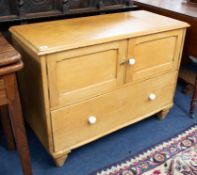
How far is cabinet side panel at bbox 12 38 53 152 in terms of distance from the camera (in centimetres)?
108

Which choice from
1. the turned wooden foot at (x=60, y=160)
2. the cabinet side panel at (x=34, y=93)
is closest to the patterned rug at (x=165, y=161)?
the turned wooden foot at (x=60, y=160)

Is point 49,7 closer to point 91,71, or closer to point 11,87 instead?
point 91,71

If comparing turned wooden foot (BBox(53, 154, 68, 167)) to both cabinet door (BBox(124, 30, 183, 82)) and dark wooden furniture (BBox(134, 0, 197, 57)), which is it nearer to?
cabinet door (BBox(124, 30, 183, 82))

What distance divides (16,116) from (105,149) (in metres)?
0.64

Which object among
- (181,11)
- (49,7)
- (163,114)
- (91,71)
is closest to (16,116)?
(91,71)

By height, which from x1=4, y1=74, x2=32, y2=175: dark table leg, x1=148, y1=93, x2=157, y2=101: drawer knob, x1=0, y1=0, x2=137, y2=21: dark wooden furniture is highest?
x1=0, y1=0, x2=137, y2=21: dark wooden furniture

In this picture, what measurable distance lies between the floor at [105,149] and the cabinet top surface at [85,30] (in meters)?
0.62

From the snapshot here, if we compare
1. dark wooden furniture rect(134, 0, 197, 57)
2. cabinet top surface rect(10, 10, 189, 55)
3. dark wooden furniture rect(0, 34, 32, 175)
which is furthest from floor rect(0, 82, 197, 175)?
cabinet top surface rect(10, 10, 189, 55)

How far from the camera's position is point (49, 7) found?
4.32ft

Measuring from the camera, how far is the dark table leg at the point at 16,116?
34.0 inches

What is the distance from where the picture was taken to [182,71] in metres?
1.97

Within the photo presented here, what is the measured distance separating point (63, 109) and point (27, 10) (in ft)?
1.69

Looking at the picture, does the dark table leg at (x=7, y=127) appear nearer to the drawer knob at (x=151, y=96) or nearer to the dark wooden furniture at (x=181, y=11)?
the drawer knob at (x=151, y=96)

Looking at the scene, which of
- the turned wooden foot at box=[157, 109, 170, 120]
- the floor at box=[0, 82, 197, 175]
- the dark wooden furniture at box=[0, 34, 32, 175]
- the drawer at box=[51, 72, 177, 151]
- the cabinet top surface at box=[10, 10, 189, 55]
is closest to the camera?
the dark wooden furniture at box=[0, 34, 32, 175]
